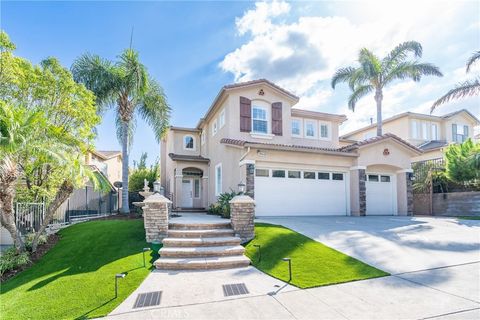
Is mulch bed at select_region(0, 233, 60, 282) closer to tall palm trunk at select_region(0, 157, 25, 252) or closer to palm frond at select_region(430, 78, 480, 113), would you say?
tall palm trunk at select_region(0, 157, 25, 252)

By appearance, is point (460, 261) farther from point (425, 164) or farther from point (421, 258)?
point (425, 164)

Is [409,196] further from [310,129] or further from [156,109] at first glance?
[156,109]

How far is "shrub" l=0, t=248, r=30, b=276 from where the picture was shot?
813 cm

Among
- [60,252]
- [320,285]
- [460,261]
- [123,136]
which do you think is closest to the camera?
[320,285]

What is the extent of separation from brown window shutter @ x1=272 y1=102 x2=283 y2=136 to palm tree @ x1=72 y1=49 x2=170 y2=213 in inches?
307

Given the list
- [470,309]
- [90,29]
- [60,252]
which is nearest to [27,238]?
[60,252]

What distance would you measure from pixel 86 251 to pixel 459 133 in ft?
114

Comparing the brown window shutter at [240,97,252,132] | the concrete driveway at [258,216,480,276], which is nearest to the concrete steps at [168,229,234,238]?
the concrete driveway at [258,216,480,276]

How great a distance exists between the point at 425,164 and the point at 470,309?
17143 millimetres

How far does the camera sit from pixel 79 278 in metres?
6.68

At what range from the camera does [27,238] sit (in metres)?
10.0

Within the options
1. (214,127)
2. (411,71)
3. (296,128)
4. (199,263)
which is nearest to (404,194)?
(296,128)

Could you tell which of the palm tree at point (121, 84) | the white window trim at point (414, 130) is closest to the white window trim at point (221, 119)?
the palm tree at point (121, 84)

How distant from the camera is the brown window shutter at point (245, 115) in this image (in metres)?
16.1
